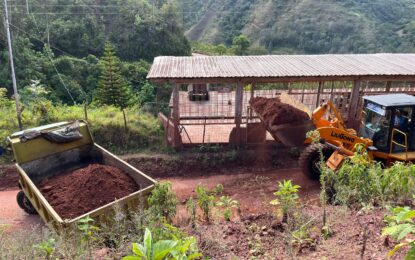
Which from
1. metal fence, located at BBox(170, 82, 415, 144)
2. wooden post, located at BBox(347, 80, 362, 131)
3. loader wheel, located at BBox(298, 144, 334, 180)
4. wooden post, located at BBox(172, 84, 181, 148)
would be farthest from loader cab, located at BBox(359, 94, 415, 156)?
wooden post, located at BBox(172, 84, 181, 148)

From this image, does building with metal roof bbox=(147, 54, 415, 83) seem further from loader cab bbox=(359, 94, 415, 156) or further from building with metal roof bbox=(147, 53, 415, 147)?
loader cab bbox=(359, 94, 415, 156)

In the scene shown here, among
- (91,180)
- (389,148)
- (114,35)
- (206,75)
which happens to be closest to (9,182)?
(91,180)

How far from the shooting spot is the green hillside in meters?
35.5

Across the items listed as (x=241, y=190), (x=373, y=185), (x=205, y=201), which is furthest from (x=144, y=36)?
(x=373, y=185)

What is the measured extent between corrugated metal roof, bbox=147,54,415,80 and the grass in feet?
6.89

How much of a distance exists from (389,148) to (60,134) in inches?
300

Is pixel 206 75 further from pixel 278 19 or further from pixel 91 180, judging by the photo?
pixel 278 19

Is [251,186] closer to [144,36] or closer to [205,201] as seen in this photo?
[205,201]

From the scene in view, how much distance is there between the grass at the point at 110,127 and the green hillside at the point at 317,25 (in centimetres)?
2967

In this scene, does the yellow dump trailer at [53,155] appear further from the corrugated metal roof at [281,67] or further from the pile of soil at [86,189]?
the corrugated metal roof at [281,67]

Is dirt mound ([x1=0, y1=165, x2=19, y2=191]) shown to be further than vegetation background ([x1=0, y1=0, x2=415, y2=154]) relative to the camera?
No

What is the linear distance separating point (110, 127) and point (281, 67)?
19.4 feet

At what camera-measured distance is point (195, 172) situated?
998cm

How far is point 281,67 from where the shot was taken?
1077 centimetres
